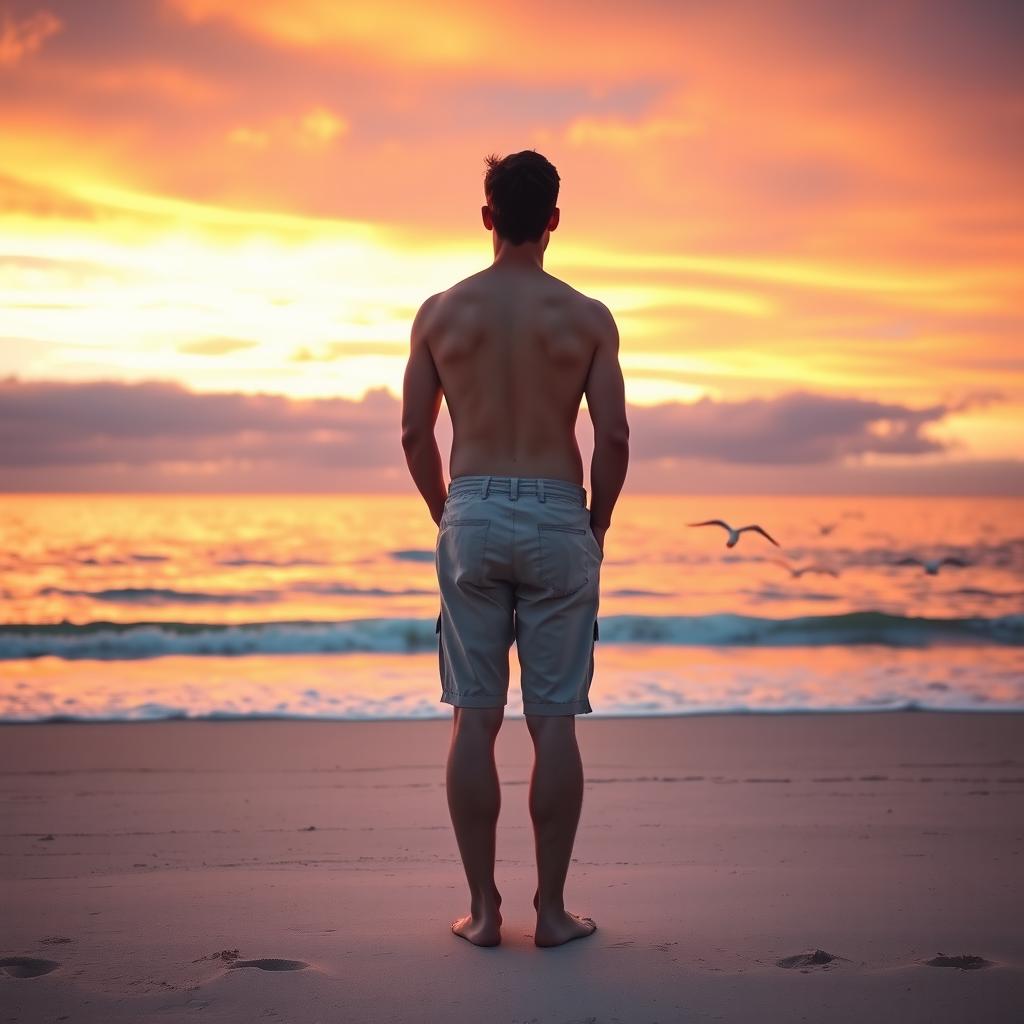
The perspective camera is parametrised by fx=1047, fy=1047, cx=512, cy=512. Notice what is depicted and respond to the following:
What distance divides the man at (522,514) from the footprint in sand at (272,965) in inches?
19.9

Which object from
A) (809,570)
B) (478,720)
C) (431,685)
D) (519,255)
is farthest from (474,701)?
(809,570)

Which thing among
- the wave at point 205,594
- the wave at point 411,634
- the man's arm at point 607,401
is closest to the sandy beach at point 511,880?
the man's arm at point 607,401

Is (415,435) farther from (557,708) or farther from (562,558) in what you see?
(557,708)

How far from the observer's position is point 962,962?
2.85 meters

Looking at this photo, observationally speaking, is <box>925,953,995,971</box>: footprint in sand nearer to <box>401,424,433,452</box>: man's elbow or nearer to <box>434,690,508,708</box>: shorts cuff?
<box>434,690,508,708</box>: shorts cuff

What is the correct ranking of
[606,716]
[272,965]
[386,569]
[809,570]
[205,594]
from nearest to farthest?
[272,965] → [606,716] → [809,570] → [205,594] → [386,569]

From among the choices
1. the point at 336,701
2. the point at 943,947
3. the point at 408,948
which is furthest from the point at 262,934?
the point at 336,701

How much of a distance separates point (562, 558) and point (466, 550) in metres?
0.26

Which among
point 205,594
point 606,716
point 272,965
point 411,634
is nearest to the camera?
point 272,965

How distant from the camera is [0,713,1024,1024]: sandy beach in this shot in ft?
8.66

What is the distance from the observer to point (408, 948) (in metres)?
2.97

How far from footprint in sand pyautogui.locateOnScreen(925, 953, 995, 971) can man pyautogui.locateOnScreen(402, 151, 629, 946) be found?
3.40 feet

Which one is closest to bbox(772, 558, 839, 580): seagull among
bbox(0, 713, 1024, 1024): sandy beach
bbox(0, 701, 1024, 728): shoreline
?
bbox(0, 701, 1024, 728): shoreline

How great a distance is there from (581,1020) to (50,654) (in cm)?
1031
